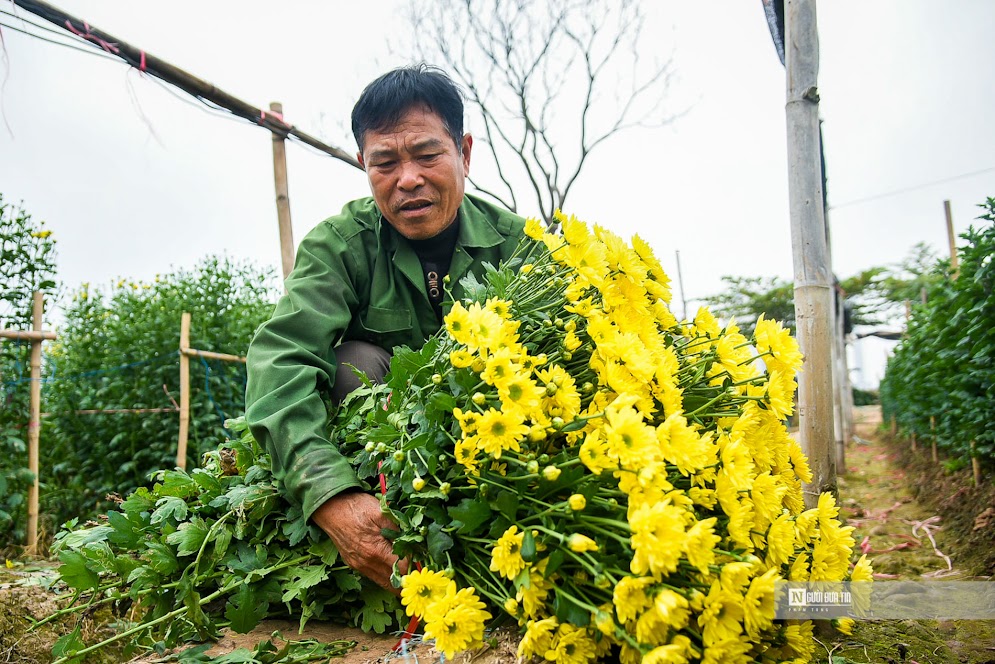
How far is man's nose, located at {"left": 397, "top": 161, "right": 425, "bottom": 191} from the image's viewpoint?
7.04 ft

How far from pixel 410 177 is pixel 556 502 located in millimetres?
1293

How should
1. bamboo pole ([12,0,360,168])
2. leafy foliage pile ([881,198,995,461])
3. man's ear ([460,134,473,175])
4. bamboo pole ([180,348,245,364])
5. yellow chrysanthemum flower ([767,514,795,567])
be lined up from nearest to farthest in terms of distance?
1. yellow chrysanthemum flower ([767,514,795,567])
2. man's ear ([460,134,473,175])
3. leafy foliage pile ([881,198,995,461])
4. bamboo pole ([12,0,360,168])
5. bamboo pole ([180,348,245,364])

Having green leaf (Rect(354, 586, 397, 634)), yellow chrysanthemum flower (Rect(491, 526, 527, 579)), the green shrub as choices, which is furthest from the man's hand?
the green shrub

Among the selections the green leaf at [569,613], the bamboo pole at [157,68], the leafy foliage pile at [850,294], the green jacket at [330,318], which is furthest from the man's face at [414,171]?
the leafy foliage pile at [850,294]

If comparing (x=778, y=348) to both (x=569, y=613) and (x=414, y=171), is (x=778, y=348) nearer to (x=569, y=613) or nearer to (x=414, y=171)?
(x=569, y=613)

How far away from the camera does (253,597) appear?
163 centimetres

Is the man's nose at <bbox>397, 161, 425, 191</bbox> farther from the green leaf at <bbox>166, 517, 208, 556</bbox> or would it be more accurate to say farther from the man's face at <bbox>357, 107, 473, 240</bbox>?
the green leaf at <bbox>166, 517, 208, 556</bbox>

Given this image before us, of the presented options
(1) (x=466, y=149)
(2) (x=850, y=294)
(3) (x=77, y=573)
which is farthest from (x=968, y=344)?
(2) (x=850, y=294)

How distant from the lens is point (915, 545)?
12.8 feet

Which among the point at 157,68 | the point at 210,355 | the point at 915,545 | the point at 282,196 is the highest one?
the point at 157,68

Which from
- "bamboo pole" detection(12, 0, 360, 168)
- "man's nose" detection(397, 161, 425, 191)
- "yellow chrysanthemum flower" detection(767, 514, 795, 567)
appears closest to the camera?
"yellow chrysanthemum flower" detection(767, 514, 795, 567)

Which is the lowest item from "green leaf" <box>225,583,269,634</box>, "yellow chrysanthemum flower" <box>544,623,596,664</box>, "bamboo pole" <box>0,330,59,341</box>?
"green leaf" <box>225,583,269,634</box>

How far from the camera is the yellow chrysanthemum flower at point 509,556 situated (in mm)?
1169

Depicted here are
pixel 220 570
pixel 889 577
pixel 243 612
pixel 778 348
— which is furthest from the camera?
pixel 889 577
